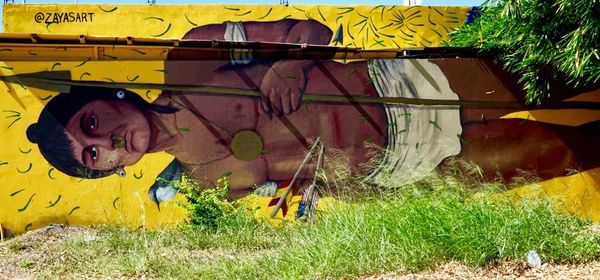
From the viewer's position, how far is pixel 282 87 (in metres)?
8.55

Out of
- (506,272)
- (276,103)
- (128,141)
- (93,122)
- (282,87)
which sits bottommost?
(506,272)

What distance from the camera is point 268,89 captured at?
8.53 metres

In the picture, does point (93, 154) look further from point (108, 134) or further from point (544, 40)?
point (544, 40)

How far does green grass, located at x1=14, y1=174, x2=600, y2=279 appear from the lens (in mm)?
5531

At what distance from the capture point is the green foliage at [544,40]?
21.5ft

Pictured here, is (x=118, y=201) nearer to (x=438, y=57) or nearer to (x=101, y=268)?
(x=101, y=268)

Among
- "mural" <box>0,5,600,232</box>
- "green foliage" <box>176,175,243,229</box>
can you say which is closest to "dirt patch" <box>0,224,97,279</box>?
"mural" <box>0,5,600,232</box>

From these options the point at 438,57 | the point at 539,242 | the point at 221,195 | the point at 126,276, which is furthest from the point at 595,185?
the point at 126,276

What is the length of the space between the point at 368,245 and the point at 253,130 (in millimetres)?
3226

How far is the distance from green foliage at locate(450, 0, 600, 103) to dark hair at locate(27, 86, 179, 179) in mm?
4965

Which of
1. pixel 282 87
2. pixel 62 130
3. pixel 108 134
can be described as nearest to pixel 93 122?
pixel 108 134

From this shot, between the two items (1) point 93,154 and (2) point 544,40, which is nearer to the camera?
(2) point 544,40

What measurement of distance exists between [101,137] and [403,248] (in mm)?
4410

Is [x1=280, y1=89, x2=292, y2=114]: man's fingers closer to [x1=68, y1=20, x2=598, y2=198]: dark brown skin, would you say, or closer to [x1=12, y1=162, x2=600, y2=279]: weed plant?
[x1=68, y1=20, x2=598, y2=198]: dark brown skin
